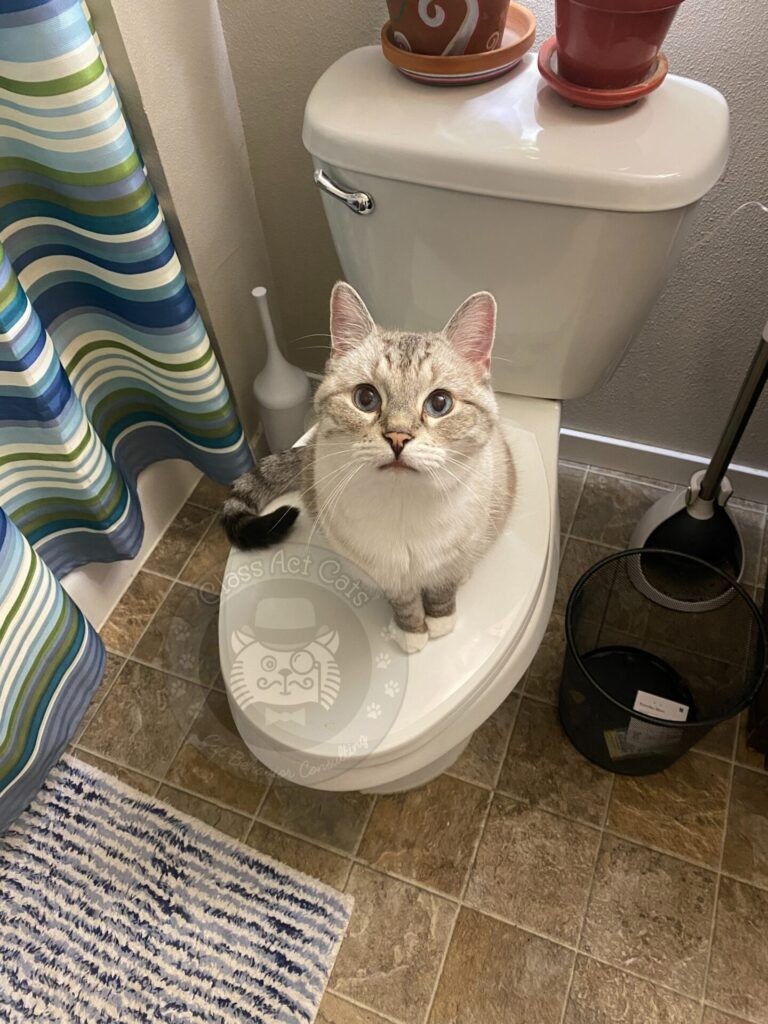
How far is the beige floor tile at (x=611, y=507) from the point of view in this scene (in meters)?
1.43

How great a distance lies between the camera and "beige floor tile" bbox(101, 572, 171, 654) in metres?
1.36

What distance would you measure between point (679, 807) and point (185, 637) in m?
0.92

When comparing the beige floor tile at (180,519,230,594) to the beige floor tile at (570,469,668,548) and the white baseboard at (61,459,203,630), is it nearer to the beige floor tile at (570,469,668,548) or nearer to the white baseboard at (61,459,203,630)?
the white baseboard at (61,459,203,630)

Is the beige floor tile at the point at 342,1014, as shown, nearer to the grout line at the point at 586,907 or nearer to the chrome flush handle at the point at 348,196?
the grout line at the point at 586,907

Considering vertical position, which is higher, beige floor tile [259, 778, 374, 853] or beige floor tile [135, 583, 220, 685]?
beige floor tile [135, 583, 220, 685]

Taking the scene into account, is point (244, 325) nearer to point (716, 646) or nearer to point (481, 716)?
point (481, 716)

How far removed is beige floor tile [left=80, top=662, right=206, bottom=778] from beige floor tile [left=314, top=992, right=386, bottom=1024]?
45 cm

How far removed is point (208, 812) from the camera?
3.80 feet

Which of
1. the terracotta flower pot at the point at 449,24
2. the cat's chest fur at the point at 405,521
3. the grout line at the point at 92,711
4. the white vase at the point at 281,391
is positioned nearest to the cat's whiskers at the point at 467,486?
the cat's chest fur at the point at 405,521

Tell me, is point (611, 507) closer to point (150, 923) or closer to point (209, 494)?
point (209, 494)

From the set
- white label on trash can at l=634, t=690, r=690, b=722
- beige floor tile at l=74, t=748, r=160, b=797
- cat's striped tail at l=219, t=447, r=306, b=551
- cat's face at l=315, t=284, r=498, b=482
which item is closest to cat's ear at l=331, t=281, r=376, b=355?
cat's face at l=315, t=284, r=498, b=482

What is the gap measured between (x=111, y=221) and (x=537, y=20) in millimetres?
622

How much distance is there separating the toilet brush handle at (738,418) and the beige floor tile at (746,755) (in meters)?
0.41

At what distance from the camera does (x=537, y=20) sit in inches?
36.4
